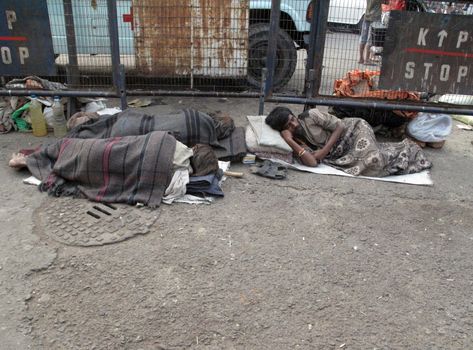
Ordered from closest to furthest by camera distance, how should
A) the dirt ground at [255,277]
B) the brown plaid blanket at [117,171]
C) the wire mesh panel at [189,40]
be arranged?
the dirt ground at [255,277], the brown plaid blanket at [117,171], the wire mesh panel at [189,40]

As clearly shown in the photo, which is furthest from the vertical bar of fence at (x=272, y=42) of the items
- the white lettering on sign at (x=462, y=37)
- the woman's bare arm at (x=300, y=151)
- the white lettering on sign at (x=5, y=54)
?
the white lettering on sign at (x=5, y=54)

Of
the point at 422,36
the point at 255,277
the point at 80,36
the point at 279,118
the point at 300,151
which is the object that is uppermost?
the point at 422,36

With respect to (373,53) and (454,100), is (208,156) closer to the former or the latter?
(373,53)

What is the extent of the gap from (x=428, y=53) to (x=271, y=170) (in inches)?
74.6

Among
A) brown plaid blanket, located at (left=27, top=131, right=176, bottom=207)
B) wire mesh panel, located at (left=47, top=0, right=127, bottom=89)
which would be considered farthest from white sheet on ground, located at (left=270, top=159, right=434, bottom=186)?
wire mesh panel, located at (left=47, top=0, right=127, bottom=89)

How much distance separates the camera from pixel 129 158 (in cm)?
340

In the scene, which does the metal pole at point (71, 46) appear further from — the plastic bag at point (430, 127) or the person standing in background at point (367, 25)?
the plastic bag at point (430, 127)

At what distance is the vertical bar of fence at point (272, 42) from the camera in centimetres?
438

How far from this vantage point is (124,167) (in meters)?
3.40

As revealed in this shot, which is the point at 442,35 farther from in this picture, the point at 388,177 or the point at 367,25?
the point at 388,177

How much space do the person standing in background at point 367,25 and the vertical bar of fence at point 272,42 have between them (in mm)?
839

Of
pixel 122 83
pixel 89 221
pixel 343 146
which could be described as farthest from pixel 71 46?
pixel 343 146

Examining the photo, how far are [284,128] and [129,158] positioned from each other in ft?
4.88

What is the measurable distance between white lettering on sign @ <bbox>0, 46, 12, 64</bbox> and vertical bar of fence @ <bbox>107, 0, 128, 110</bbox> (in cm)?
96
